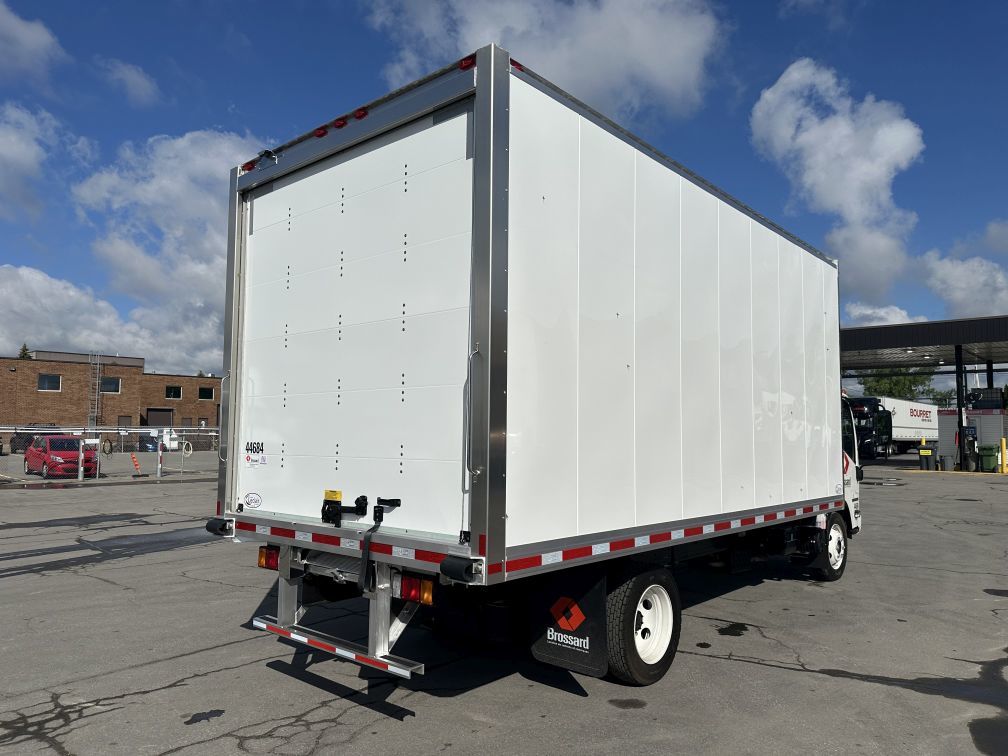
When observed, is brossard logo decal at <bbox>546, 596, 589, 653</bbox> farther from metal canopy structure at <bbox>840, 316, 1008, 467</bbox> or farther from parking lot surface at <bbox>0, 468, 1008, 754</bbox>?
metal canopy structure at <bbox>840, 316, 1008, 467</bbox>

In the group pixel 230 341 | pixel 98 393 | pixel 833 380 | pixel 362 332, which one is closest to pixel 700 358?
pixel 362 332

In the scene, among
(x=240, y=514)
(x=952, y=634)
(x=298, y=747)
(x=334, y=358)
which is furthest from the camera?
(x=952, y=634)

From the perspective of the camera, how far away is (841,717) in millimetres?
4773

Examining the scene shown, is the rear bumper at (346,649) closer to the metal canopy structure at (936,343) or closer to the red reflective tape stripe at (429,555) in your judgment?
the red reflective tape stripe at (429,555)

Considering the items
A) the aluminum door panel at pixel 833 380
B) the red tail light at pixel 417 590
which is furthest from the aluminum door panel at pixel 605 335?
the aluminum door panel at pixel 833 380

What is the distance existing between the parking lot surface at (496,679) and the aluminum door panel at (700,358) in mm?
1479

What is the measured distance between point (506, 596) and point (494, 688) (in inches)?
38.2

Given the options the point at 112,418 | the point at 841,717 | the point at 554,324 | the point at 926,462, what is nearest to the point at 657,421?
the point at 554,324

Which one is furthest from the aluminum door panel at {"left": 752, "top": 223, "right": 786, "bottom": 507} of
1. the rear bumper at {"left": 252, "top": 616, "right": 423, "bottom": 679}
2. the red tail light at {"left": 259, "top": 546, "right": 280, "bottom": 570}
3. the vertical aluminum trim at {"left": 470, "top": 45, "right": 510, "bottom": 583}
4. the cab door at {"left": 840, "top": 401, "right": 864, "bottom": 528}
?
the red tail light at {"left": 259, "top": 546, "right": 280, "bottom": 570}

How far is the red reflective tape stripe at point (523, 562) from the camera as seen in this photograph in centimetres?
402

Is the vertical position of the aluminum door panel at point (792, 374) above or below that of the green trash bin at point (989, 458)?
above

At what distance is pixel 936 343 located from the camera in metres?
30.3

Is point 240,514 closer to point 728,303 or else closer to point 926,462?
point 728,303

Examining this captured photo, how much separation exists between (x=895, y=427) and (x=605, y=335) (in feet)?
157
